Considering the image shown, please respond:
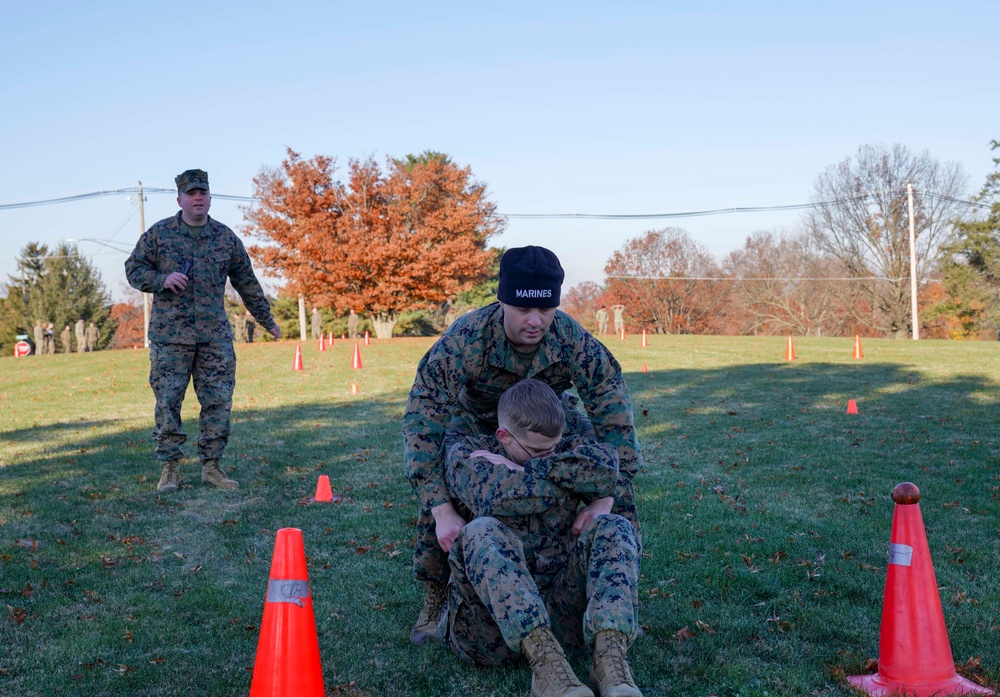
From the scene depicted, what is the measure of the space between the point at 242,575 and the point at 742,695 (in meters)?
3.20

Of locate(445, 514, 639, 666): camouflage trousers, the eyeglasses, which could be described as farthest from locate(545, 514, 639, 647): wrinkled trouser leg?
the eyeglasses

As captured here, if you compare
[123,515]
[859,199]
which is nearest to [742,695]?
[123,515]

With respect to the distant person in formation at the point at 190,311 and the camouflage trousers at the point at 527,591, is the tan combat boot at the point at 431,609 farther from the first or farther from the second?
the distant person in formation at the point at 190,311

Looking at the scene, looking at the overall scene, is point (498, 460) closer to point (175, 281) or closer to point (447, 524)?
point (447, 524)

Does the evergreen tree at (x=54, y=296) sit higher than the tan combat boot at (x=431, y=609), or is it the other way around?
the evergreen tree at (x=54, y=296)

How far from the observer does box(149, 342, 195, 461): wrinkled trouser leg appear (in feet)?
23.7

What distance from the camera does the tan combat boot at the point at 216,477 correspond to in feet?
24.9

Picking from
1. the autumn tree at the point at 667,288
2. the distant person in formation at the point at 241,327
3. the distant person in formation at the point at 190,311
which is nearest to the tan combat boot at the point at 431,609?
the distant person in formation at the point at 190,311

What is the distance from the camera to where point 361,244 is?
119ft

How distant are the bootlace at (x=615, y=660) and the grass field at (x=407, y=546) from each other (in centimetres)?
47

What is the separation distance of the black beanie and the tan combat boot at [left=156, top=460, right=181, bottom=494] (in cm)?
478

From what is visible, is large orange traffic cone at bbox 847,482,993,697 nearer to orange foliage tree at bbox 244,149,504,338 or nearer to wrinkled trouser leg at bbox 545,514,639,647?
wrinkled trouser leg at bbox 545,514,639,647

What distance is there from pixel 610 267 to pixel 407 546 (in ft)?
171

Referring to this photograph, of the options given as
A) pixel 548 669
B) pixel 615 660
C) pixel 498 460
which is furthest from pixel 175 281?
pixel 615 660
